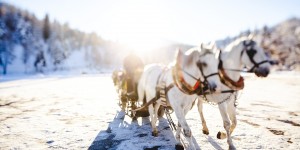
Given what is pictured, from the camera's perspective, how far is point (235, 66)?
4645 millimetres

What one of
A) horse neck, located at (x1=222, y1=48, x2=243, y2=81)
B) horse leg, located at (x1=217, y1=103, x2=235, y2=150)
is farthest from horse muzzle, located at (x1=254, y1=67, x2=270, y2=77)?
horse leg, located at (x1=217, y1=103, x2=235, y2=150)

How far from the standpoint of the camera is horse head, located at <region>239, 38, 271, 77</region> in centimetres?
418

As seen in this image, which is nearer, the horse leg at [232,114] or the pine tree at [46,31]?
the horse leg at [232,114]

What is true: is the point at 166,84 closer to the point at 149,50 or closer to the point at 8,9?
the point at 8,9

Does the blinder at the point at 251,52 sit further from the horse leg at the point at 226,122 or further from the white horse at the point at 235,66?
the horse leg at the point at 226,122

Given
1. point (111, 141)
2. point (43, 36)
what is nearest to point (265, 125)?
point (111, 141)

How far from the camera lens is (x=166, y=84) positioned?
16.0ft

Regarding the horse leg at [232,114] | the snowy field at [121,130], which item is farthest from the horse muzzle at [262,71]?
the snowy field at [121,130]

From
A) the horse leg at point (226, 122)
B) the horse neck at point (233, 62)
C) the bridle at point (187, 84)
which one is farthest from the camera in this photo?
the horse leg at point (226, 122)

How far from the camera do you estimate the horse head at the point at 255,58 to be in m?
4.18

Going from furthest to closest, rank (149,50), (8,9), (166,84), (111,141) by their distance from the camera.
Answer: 1. (149,50)
2. (8,9)
3. (111,141)
4. (166,84)

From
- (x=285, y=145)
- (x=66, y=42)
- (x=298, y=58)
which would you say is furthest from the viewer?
(x=66, y=42)

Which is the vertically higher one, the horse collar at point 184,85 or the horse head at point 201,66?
the horse head at point 201,66

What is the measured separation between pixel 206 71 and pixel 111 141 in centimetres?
304
